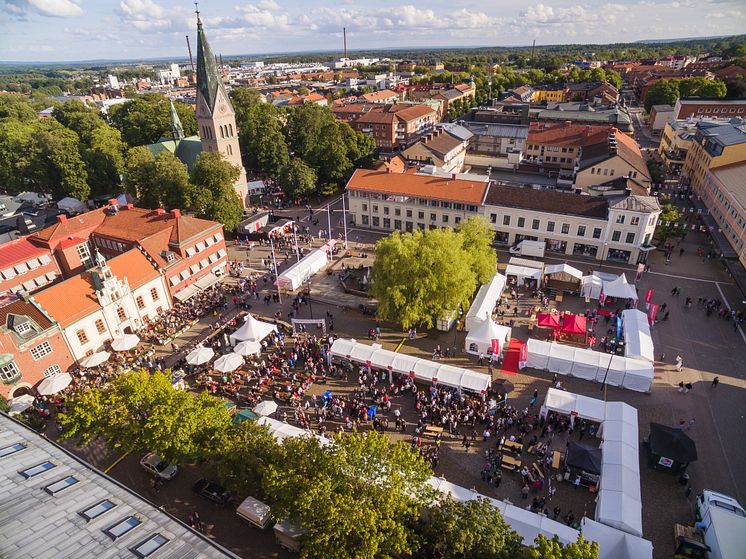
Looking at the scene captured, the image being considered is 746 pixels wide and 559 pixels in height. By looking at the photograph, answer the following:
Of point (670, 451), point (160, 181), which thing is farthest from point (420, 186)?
point (670, 451)

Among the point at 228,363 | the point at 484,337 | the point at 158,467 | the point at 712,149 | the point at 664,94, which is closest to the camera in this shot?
the point at 158,467

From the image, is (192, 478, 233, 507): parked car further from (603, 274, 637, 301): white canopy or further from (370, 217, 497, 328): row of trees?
(603, 274, 637, 301): white canopy

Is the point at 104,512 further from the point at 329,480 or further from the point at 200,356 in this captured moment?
the point at 200,356

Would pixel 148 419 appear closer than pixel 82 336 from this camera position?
Yes

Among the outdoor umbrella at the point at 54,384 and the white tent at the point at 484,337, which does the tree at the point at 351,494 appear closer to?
the white tent at the point at 484,337

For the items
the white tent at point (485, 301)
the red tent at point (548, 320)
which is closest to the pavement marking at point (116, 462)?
the white tent at point (485, 301)

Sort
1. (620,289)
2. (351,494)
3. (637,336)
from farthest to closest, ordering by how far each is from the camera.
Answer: (620,289)
(637,336)
(351,494)

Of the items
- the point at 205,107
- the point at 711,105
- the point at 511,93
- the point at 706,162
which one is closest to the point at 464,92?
the point at 511,93
